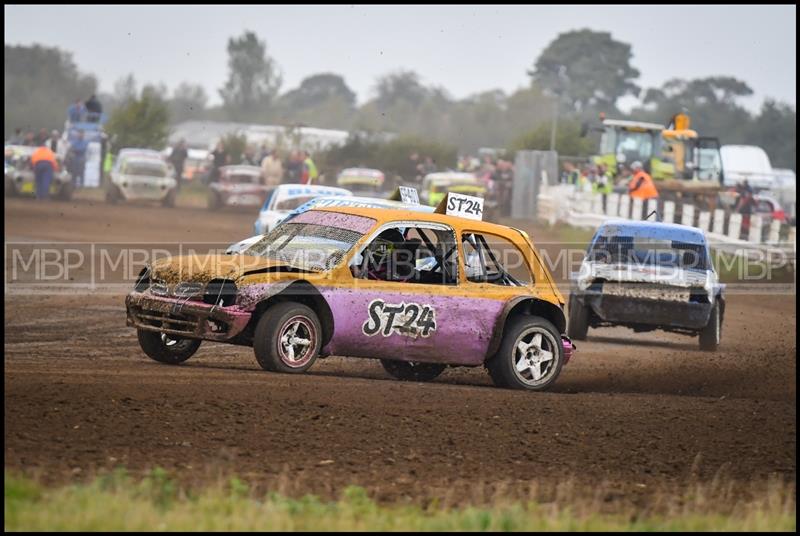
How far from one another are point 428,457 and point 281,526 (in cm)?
244

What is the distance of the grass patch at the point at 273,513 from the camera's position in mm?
5926

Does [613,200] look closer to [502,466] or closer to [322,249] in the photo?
[322,249]

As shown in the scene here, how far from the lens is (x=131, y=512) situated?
19.7 ft

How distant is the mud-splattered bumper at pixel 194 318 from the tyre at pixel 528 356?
2.40m

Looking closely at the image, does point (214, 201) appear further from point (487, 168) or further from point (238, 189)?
point (487, 168)

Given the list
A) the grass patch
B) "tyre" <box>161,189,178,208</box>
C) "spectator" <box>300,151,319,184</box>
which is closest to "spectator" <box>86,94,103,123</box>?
"tyre" <box>161,189,178,208</box>

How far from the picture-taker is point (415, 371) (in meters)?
12.6

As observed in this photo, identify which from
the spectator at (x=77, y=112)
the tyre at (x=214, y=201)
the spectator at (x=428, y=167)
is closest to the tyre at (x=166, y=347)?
the tyre at (x=214, y=201)

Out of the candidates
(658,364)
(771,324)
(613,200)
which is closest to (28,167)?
(613,200)

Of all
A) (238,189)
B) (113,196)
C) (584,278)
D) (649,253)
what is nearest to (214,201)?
(238,189)

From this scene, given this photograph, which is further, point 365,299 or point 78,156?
point 78,156

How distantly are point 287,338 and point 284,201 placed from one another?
12.0 m

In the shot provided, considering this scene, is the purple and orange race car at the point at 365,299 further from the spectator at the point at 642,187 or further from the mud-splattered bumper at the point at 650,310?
the spectator at the point at 642,187

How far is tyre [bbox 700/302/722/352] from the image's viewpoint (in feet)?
53.3
